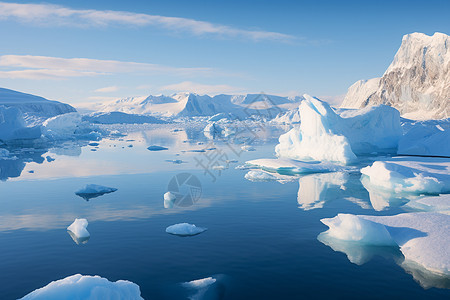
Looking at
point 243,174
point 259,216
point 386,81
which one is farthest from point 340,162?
point 386,81

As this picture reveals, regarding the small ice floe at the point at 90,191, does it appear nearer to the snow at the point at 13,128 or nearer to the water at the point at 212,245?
the water at the point at 212,245

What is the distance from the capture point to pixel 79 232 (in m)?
8.84

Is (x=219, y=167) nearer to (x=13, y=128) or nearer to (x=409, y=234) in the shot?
(x=409, y=234)

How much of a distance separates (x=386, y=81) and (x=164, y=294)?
90092mm

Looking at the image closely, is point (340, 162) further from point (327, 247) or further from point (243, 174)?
→ point (327, 247)

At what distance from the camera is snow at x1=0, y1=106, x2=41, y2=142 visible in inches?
1342

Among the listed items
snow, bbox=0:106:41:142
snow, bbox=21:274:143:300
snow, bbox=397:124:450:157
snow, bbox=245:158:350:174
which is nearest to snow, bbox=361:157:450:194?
snow, bbox=245:158:350:174

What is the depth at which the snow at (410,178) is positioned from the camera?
12.6m

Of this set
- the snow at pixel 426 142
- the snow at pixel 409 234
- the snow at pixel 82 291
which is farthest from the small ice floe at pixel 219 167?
the snow at pixel 82 291

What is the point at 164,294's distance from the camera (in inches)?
238

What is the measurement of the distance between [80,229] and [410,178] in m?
10.9

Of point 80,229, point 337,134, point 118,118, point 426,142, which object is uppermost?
point 118,118

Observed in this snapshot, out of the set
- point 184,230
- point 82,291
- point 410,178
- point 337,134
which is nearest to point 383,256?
point 184,230

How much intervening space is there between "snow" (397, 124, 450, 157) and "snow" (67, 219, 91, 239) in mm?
21224
